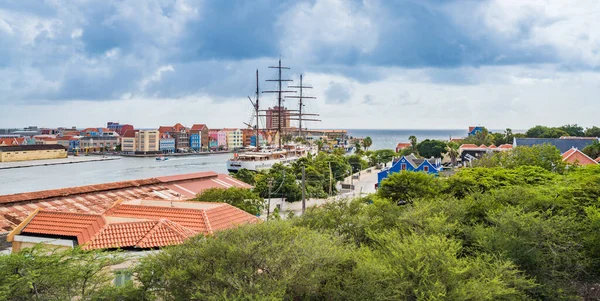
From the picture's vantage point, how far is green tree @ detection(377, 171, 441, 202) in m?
20.7

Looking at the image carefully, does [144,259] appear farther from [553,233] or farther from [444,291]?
[553,233]

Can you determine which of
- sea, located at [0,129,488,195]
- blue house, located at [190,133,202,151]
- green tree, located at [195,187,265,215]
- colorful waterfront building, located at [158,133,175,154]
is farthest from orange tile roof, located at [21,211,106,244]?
blue house, located at [190,133,202,151]

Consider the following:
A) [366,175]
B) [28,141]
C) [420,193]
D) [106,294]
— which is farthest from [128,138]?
[106,294]

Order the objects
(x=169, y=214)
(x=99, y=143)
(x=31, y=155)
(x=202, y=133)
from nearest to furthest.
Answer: (x=169, y=214) < (x=31, y=155) < (x=99, y=143) < (x=202, y=133)

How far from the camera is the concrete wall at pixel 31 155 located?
8556 centimetres

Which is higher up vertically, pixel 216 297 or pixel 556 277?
pixel 216 297

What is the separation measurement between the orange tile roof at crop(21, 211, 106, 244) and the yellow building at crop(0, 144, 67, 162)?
85823mm

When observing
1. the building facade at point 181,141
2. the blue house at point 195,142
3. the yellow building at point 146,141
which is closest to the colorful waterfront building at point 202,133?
the blue house at point 195,142

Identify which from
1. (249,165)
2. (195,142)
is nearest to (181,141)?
(195,142)

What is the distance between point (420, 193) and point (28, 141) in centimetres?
12314

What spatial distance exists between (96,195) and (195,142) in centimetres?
9789

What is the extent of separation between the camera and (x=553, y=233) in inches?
477

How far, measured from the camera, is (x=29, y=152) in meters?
89.4

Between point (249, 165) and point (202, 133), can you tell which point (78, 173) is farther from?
point (202, 133)
